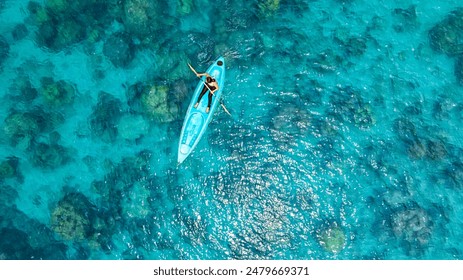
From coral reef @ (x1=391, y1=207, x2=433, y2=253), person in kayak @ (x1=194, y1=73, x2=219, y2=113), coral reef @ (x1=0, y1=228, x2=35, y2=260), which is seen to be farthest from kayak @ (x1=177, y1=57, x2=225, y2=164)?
coral reef @ (x1=391, y1=207, x2=433, y2=253)

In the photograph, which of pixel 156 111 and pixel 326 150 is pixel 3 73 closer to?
pixel 156 111

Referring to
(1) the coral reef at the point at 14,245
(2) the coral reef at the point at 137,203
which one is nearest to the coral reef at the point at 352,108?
(2) the coral reef at the point at 137,203

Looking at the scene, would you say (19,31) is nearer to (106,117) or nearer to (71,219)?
(106,117)

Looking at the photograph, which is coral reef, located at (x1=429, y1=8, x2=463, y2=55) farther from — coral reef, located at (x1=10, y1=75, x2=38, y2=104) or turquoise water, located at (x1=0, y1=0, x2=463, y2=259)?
coral reef, located at (x1=10, y1=75, x2=38, y2=104)

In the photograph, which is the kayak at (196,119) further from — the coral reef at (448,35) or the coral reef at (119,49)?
the coral reef at (448,35)

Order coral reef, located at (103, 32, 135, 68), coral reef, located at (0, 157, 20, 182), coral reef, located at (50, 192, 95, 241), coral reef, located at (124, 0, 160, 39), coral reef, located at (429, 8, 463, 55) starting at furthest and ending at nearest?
coral reef, located at (429, 8, 463, 55) < coral reef, located at (103, 32, 135, 68) < coral reef, located at (124, 0, 160, 39) < coral reef, located at (0, 157, 20, 182) < coral reef, located at (50, 192, 95, 241)

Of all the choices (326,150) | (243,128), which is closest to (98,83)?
(243,128)
